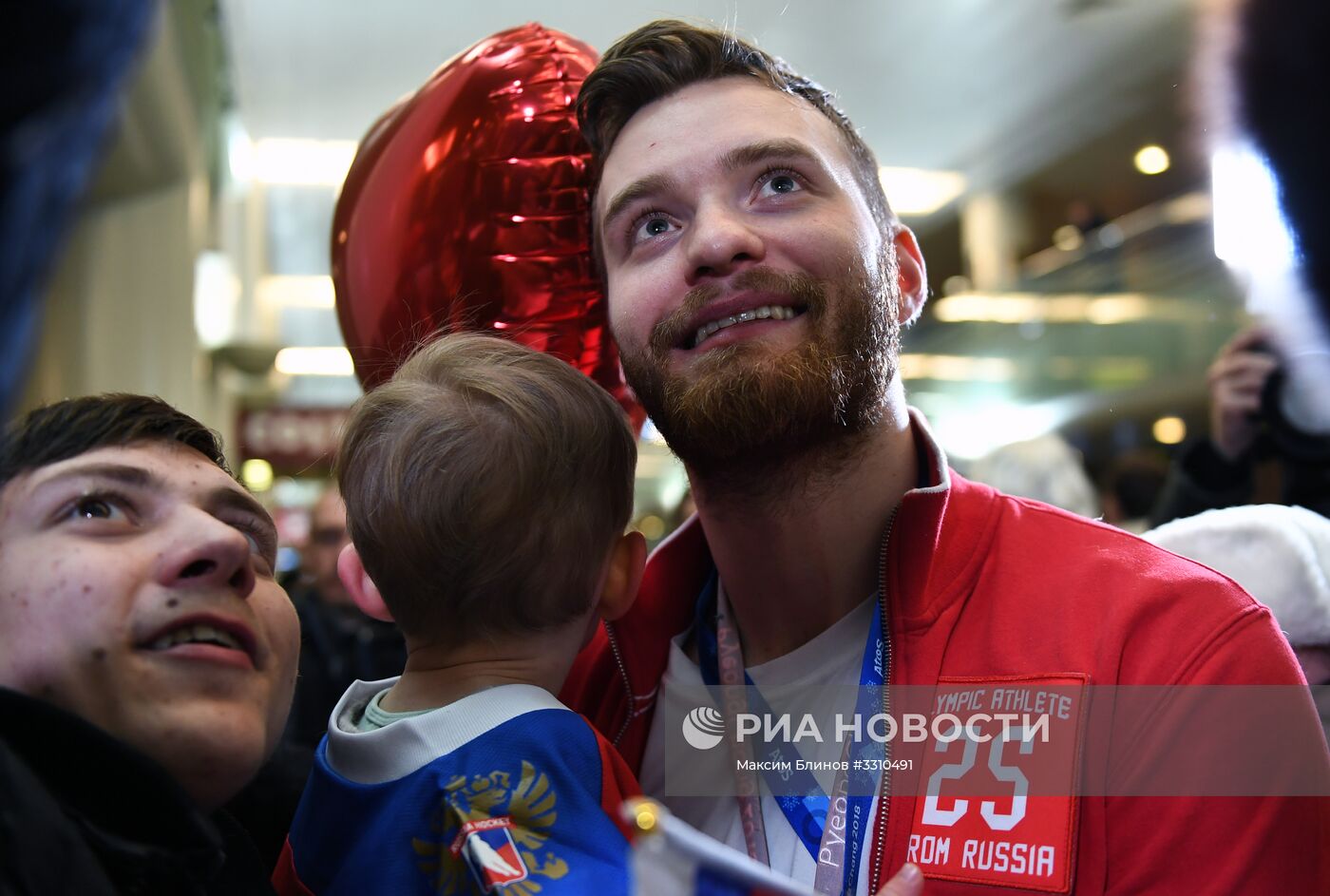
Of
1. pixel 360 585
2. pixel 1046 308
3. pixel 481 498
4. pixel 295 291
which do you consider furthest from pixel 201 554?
pixel 295 291

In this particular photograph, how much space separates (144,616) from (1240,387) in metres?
1.73

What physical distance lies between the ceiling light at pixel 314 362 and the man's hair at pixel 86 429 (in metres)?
11.7

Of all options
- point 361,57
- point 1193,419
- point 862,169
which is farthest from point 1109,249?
point 862,169

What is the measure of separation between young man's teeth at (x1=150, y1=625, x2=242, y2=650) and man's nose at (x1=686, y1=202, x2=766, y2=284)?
2.41ft

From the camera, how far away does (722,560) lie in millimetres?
1570

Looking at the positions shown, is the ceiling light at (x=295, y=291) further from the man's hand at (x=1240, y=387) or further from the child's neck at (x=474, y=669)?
the child's neck at (x=474, y=669)

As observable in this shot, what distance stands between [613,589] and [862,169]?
75 cm

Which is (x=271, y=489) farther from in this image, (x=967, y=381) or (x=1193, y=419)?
(x=1193, y=419)

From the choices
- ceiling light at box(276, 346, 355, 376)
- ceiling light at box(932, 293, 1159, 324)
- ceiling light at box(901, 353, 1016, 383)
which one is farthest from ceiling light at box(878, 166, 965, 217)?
ceiling light at box(276, 346, 355, 376)

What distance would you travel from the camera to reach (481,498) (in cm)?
116

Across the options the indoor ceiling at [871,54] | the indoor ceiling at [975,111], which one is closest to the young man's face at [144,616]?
the indoor ceiling at [975,111]

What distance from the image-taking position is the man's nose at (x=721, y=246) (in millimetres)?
1408

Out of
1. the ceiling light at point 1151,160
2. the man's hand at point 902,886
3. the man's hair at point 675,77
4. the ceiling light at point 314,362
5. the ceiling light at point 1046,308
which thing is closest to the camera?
the man's hand at point 902,886

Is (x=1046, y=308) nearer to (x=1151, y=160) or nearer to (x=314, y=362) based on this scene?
(x=1151, y=160)
